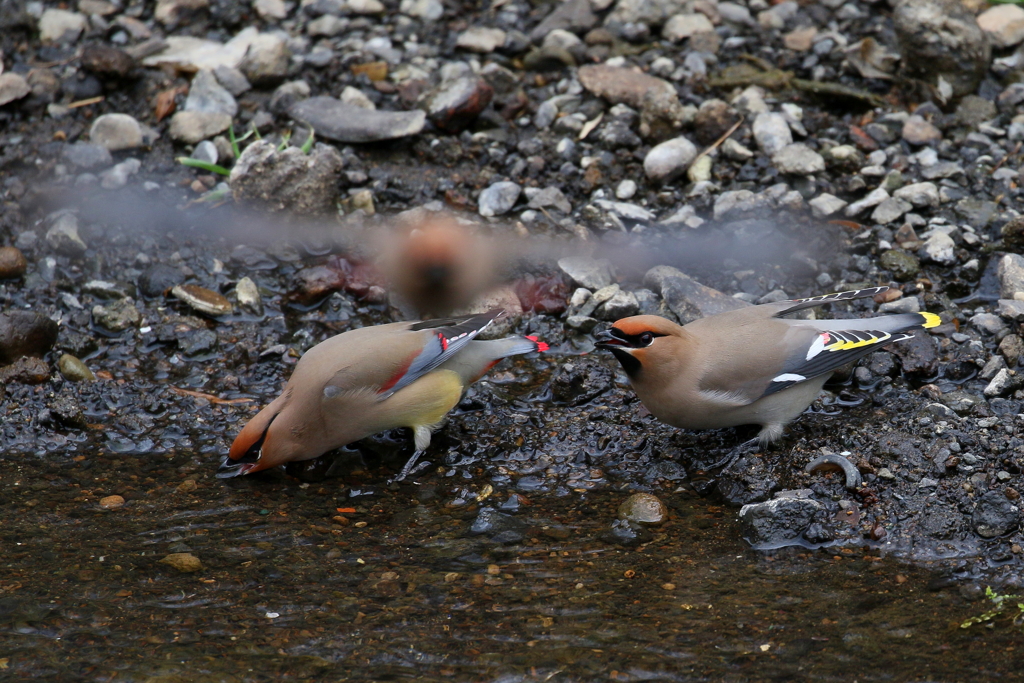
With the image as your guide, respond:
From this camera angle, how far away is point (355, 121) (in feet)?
24.6

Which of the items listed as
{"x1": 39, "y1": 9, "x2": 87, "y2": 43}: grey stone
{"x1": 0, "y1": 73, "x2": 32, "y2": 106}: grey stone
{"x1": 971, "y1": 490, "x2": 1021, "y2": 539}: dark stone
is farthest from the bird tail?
{"x1": 39, "y1": 9, "x2": 87, "y2": 43}: grey stone

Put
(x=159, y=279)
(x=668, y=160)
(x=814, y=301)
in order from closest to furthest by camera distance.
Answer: (x=814, y=301)
(x=159, y=279)
(x=668, y=160)

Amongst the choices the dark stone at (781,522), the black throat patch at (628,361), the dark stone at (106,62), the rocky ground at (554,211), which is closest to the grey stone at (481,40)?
the rocky ground at (554,211)

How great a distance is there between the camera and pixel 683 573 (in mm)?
4332

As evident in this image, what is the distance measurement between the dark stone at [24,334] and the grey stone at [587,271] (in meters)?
3.08

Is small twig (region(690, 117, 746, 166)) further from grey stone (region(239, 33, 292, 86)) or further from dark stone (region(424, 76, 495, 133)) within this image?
grey stone (region(239, 33, 292, 86))

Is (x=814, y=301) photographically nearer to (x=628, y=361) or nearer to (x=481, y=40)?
(x=628, y=361)

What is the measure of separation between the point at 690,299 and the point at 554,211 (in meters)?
1.34

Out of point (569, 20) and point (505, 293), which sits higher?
point (569, 20)

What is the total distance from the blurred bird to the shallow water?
1.70 meters

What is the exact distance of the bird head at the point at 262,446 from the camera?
5.10 meters

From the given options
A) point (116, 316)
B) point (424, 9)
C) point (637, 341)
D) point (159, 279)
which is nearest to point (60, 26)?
point (424, 9)

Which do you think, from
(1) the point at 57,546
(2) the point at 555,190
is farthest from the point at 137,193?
(1) the point at 57,546

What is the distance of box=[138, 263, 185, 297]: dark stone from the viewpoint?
6.50 metres
